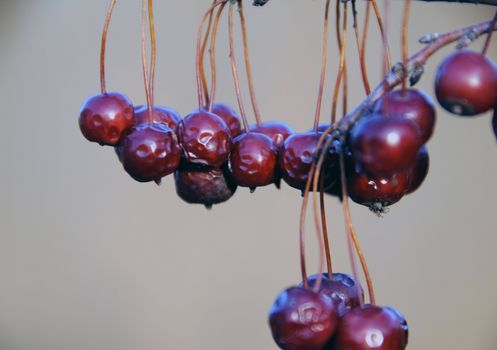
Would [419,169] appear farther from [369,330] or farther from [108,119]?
[108,119]

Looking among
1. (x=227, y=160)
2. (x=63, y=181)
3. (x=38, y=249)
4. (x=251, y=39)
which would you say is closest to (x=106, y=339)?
(x=38, y=249)

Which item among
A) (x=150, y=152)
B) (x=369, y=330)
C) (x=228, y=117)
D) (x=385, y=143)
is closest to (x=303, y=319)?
Result: (x=369, y=330)

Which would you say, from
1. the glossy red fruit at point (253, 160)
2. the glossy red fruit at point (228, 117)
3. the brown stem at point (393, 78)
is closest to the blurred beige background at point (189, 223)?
the glossy red fruit at point (228, 117)

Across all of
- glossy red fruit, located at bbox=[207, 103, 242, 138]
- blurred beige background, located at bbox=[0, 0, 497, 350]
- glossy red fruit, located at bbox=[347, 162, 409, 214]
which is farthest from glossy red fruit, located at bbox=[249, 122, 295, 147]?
blurred beige background, located at bbox=[0, 0, 497, 350]

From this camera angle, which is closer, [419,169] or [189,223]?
[419,169]

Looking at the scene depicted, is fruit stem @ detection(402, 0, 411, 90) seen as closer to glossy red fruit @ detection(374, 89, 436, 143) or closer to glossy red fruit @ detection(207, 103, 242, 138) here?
glossy red fruit @ detection(374, 89, 436, 143)

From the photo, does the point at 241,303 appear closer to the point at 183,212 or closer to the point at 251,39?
the point at 183,212

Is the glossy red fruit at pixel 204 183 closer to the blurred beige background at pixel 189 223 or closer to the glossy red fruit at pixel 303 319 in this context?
the glossy red fruit at pixel 303 319
